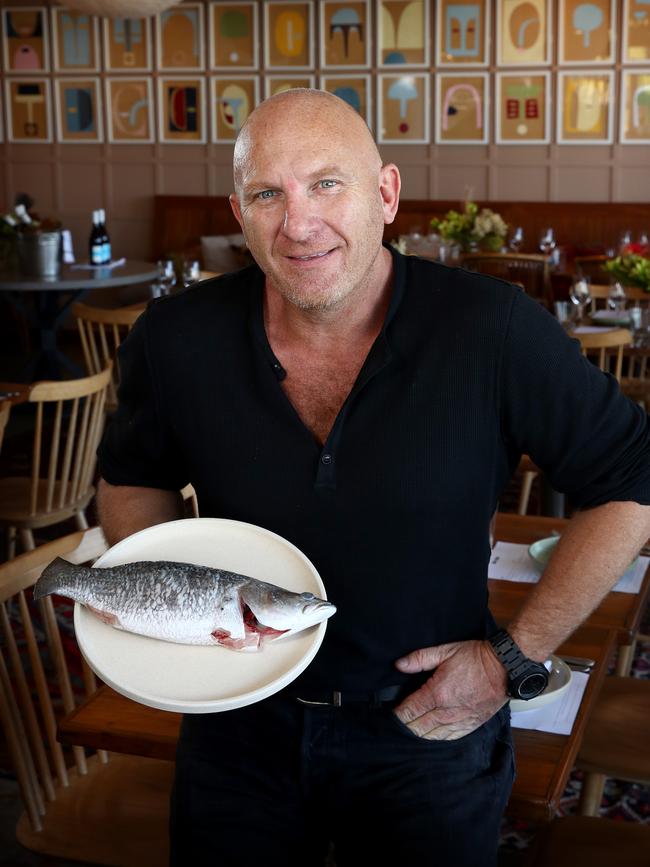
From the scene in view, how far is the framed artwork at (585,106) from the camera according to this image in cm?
912

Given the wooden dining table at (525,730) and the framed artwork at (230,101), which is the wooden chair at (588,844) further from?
the framed artwork at (230,101)

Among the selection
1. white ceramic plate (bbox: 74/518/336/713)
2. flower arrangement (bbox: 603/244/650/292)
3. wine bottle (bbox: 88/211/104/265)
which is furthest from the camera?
wine bottle (bbox: 88/211/104/265)

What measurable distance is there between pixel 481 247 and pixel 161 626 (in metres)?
7.15

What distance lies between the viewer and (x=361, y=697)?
1.58 metres

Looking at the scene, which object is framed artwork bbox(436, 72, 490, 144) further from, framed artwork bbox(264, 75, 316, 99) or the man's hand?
the man's hand

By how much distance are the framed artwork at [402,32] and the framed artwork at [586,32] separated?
3.84 ft

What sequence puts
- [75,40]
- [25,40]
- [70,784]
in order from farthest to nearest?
[25,40], [75,40], [70,784]

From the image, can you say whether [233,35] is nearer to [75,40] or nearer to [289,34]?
[289,34]

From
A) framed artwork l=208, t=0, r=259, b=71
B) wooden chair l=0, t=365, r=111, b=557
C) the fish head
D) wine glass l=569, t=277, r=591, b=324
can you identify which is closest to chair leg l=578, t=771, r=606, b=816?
the fish head

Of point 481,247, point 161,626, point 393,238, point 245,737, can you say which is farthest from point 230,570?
point 393,238

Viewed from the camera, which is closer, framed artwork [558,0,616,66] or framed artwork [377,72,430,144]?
framed artwork [558,0,616,66]

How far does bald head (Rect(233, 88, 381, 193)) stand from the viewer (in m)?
1.54

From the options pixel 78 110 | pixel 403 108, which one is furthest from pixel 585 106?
pixel 78 110

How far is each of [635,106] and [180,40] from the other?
4.16 metres
